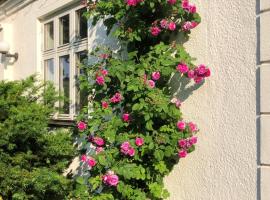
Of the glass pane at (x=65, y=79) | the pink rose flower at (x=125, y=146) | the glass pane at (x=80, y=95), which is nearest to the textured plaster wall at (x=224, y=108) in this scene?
the pink rose flower at (x=125, y=146)

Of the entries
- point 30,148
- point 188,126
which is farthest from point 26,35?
point 188,126

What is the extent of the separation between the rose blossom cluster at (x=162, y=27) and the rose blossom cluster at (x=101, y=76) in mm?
542

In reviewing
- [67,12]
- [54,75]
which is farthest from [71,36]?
[54,75]

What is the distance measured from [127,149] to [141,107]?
0.36 metres

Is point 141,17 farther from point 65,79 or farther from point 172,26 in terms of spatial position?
point 65,79

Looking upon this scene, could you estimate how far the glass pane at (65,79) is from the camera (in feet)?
20.0

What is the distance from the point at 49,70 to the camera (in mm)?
6828

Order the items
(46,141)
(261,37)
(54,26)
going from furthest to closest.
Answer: (54,26) → (46,141) → (261,37)

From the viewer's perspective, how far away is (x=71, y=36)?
5977 millimetres

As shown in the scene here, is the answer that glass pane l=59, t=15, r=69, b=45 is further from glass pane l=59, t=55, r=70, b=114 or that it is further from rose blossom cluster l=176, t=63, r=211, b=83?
rose blossom cluster l=176, t=63, r=211, b=83

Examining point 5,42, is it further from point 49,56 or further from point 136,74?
point 136,74

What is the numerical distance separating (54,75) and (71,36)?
2.58 feet

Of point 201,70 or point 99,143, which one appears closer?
point 201,70

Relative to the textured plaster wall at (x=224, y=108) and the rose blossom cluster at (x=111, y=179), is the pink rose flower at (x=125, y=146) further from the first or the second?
the textured plaster wall at (x=224, y=108)
